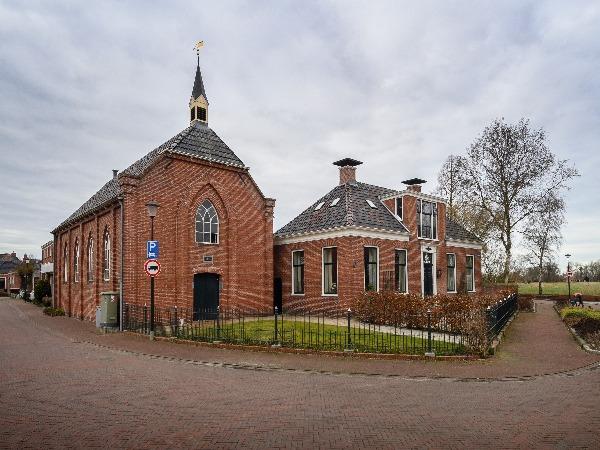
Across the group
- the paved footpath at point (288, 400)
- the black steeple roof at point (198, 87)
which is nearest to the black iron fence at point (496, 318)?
the paved footpath at point (288, 400)

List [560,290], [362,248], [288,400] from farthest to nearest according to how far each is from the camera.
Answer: [560,290] < [362,248] < [288,400]

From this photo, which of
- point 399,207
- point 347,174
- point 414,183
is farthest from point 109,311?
point 414,183

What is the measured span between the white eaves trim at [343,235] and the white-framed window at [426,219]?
1.85 m

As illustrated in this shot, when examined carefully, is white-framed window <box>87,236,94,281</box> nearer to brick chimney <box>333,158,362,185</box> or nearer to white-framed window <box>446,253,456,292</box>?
brick chimney <box>333,158,362,185</box>

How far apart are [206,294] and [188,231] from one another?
3.19m

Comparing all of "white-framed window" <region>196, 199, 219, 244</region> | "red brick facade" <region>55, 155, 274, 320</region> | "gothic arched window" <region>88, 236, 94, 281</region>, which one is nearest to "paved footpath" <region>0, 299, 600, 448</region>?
"red brick facade" <region>55, 155, 274, 320</region>

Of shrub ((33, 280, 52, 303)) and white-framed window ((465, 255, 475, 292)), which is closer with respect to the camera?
white-framed window ((465, 255, 475, 292))

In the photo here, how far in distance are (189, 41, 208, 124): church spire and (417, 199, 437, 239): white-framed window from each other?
13.1 metres

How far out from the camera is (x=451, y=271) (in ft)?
100

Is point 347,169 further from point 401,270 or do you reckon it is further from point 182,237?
point 182,237

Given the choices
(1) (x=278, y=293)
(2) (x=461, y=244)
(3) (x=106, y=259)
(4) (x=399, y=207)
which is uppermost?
(4) (x=399, y=207)

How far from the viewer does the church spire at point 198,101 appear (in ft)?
85.7

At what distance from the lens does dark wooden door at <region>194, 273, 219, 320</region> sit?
22.5 metres

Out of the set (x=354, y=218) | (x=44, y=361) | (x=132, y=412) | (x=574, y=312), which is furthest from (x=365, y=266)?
(x=132, y=412)
